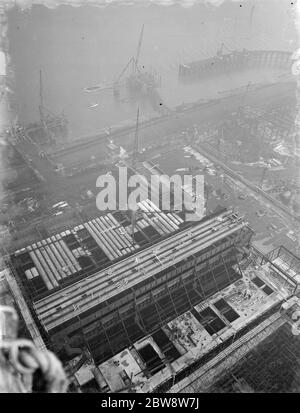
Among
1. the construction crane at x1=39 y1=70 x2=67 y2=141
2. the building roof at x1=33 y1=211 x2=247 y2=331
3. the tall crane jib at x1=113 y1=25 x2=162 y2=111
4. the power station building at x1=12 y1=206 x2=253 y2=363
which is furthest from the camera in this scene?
the tall crane jib at x1=113 y1=25 x2=162 y2=111

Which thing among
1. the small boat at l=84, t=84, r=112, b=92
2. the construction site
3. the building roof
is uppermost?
the building roof

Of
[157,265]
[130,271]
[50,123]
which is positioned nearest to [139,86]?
[50,123]

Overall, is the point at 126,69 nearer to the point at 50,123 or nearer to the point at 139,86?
the point at 139,86

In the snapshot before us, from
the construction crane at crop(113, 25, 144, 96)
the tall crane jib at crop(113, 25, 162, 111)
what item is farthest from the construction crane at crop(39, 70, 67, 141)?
the tall crane jib at crop(113, 25, 162, 111)

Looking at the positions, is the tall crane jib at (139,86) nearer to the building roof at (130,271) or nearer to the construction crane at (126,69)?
the construction crane at (126,69)

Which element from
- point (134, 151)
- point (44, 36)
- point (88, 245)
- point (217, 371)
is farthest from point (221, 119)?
point (44, 36)

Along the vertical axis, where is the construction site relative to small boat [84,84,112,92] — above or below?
below

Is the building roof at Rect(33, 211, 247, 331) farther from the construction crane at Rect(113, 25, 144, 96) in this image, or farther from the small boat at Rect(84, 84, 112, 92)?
the small boat at Rect(84, 84, 112, 92)

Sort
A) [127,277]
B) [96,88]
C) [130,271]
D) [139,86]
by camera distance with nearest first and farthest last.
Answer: [127,277]
[130,271]
[96,88]
[139,86]
